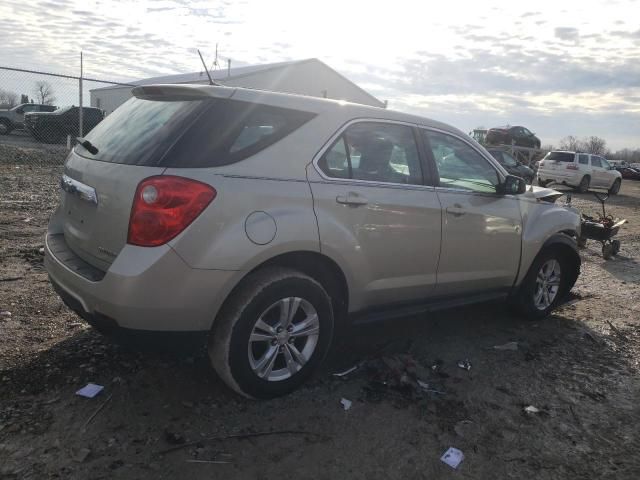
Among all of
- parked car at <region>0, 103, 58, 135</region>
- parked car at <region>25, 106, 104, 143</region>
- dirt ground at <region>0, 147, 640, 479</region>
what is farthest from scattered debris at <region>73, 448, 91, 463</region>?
parked car at <region>0, 103, 58, 135</region>

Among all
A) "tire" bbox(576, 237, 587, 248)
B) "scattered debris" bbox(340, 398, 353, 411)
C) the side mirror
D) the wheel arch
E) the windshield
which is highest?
the side mirror

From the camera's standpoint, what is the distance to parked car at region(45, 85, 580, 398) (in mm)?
2779

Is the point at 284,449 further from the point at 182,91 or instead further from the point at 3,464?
the point at 182,91

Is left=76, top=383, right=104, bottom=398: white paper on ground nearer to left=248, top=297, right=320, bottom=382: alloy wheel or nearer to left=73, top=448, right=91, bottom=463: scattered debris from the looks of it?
left=73, top=448, right=91, bottom=463: scattered debris

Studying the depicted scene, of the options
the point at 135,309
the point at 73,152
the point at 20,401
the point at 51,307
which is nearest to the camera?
the point at 135,309

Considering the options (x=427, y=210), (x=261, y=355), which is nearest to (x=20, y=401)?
(x=261, y=355)

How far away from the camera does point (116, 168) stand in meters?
2.98

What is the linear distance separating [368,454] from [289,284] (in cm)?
101

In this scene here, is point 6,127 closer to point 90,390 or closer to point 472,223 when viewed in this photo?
point 90,390

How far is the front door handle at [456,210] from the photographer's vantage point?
13.2ft

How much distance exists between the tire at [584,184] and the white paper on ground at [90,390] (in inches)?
903

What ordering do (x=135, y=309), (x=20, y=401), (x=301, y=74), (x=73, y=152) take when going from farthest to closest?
(x=301, y=74) < (x=73, y=152) < (x=20, y=401) < (x=135, y=309)

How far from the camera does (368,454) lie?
2826mm

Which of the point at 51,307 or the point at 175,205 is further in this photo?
the point at 51,307
